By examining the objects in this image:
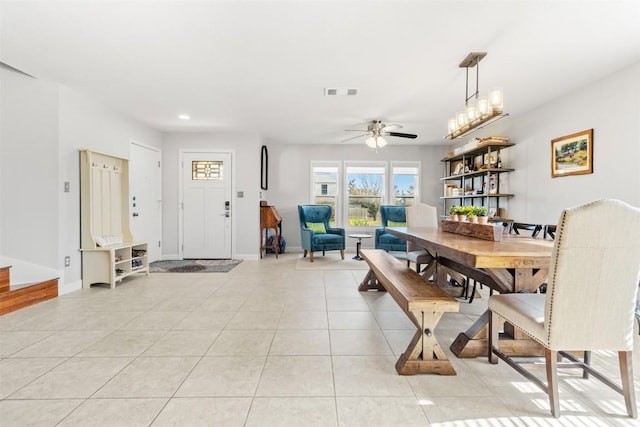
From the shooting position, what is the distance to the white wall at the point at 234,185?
18.0 ft

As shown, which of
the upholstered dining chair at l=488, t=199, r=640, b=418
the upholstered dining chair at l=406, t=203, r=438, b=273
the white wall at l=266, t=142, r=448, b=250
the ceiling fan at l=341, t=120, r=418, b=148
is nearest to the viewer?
the upholstered dining chair at l=488, t=199, r=640, b=418

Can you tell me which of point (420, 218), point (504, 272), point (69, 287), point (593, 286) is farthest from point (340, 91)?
point (69, 287)

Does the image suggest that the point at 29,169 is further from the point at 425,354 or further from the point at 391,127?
the point at 391,127

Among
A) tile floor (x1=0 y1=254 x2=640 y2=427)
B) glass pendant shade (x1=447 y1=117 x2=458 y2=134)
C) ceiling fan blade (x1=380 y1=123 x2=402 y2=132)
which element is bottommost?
tile floor (x1=0 y1=254 x2=640 y2=427)

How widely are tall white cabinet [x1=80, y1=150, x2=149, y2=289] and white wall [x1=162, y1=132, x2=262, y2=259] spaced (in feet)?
4.22

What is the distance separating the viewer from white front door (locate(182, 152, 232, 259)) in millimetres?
5535

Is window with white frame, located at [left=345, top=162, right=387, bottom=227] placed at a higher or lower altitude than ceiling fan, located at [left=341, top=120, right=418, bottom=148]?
lower

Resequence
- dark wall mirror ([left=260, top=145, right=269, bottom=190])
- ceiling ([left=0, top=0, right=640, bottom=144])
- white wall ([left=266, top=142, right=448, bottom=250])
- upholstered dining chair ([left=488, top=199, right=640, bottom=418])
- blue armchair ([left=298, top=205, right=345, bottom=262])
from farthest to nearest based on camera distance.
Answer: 1. white wall ([left=266, top=142, right=448, bottom=250])
2. dark wall mirror ([left=260, top=145, right=269, bottom=190])
3. blue armchair ([left=298, top=205, right=345, bottom=262])
4. ceiling ([left=0, top=0, right=640, bottom=144])
5. upholstered dining chair ([left=488, top=199, right=640, bottom=418])

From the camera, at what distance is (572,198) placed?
3402mm

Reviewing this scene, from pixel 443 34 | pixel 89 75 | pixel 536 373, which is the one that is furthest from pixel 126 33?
pixel 536 373

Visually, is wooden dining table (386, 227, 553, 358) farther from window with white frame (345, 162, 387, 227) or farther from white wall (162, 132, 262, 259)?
window with white frame (345, 162, 387, 227)

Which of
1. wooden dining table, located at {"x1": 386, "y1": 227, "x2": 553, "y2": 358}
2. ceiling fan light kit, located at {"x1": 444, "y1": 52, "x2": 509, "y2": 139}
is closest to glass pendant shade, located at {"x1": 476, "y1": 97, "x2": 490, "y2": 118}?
ceiling fan light kit, located at {"x1": 444, "y1": 52, "x2": 509, "y2": 139}

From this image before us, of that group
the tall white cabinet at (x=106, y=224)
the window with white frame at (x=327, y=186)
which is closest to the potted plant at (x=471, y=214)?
the window with white frame at (x=327, y=186)

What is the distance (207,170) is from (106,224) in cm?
204
